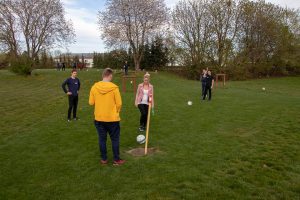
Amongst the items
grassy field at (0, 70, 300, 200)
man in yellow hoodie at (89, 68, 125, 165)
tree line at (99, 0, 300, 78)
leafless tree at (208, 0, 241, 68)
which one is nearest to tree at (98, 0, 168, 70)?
tree line at (99, 0, 300, 78)

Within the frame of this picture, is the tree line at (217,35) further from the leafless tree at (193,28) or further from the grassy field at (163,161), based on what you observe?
the grassy field at (163,161)

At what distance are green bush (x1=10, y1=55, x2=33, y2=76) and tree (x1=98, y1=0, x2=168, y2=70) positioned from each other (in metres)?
10.7

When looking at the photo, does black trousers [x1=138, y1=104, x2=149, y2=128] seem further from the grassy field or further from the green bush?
the green bush

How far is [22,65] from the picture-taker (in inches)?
1401

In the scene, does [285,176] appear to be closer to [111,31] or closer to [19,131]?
[19,131]

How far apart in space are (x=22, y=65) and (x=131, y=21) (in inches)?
591

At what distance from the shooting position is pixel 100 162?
6391 millimetres

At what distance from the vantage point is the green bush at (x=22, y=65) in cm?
3553

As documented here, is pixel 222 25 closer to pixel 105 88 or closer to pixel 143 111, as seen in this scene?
pixel 143 111

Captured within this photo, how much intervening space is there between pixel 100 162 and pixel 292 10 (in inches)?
2020

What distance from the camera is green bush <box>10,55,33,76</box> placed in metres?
35.5

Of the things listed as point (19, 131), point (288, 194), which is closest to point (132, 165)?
point (288, 194)

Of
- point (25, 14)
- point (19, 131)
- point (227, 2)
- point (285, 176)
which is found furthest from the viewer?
point (227, 2)

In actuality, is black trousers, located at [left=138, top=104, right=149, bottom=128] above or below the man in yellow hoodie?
below
